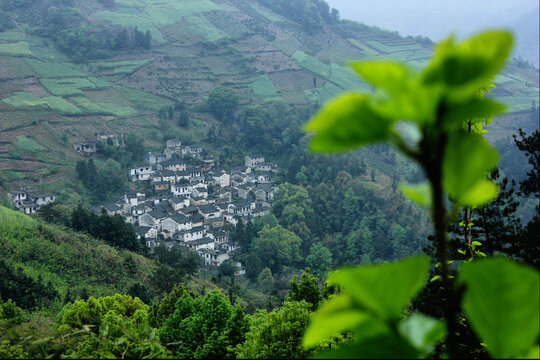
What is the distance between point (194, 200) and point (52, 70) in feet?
61.1

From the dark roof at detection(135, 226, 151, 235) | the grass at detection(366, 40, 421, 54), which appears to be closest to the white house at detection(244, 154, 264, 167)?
the dark roof at detection(135, 226, 151, 235)

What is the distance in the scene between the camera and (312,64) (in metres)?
48.3

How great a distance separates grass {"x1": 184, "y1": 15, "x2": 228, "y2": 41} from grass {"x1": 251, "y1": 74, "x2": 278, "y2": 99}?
25.7 ft

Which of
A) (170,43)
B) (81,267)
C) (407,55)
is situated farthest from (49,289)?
(407,55)

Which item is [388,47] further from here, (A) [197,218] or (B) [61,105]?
(A) [197,218]

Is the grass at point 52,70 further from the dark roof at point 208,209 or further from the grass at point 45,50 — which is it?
the dark roof at point 208,209

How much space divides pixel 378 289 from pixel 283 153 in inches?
1377

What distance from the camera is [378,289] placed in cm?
54

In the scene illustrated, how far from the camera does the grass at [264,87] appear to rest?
42625 millimetres

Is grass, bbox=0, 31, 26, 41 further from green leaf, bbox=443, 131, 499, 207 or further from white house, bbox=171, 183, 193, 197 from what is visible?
green leaf, bbox=443, 131, 499, 207

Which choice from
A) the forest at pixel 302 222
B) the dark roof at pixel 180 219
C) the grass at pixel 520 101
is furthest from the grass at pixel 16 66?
the grass at pixel 520 101

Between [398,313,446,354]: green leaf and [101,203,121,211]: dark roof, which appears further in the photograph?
[101,203,121,211]: dark roof

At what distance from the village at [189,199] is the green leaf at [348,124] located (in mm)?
22088

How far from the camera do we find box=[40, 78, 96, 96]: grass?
3566cm
